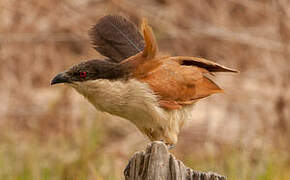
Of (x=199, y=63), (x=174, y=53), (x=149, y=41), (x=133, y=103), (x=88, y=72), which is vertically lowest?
(x=174, y=53)

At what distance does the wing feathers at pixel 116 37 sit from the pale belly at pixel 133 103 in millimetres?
371

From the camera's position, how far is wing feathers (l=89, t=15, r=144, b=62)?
3.63 metres

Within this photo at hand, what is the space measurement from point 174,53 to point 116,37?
4.78 m

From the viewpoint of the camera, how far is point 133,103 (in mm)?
3324

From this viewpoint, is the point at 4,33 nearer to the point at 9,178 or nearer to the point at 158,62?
the point at 9,178

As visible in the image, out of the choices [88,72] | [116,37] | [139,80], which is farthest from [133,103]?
[116,37]

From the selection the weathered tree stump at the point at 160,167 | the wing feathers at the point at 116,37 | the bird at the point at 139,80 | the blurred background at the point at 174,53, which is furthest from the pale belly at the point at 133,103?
the blurred background at the point at 174,53

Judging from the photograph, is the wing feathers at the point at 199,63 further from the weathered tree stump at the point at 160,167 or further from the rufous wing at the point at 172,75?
the weathered tree stump at the point at 160,167

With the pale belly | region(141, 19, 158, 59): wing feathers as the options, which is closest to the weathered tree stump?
the pale belly

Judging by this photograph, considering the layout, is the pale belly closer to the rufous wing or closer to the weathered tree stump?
the rufous wing

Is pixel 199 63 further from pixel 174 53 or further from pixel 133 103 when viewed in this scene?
pixel 174 53

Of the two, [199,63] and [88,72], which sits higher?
[88,72]

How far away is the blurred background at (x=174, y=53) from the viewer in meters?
6.29

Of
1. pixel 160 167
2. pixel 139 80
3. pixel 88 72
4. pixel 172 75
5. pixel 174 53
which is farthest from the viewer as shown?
pixel 174 53
